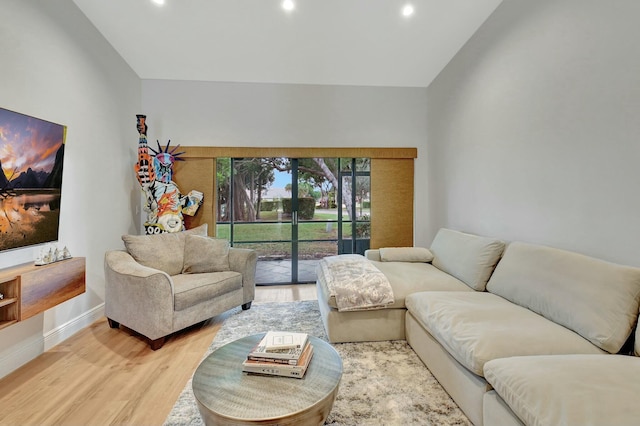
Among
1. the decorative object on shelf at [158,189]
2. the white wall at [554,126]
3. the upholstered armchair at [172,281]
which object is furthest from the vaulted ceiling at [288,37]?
the upholstered armchair at [172,281]

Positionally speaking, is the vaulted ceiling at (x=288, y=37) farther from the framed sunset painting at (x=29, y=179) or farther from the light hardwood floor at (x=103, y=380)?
the light hardwood floor at (x=103, y=380)

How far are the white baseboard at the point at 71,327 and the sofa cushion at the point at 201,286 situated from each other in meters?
0.90

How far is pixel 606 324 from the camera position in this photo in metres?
1.56

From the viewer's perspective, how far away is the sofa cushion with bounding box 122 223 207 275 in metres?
2.99

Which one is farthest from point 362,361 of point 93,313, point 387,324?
point 93,313

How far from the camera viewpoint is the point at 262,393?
1.33 metres

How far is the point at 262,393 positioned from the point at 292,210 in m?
3.18

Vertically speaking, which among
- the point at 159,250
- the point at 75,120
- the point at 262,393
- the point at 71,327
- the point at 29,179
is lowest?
the point at 71,327

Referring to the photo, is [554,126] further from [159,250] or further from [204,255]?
[159,250]

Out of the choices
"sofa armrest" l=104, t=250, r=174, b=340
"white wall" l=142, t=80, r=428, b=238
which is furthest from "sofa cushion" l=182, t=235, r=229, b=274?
"white wall" l=142, t=80, r=428, b=238

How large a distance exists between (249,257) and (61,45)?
251 centimetres

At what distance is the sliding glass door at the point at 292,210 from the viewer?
436 centimetres

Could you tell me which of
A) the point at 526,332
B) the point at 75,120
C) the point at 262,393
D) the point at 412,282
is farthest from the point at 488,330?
the point at 75,120

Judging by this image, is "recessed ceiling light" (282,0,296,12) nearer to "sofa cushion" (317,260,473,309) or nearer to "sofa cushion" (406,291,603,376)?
"sofa cushion" (317,260,473,309)
